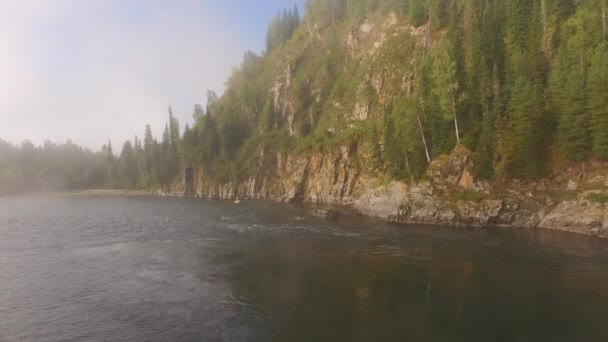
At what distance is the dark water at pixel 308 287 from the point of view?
26.1m

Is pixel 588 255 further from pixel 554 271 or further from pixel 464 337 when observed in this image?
pixel 464 337

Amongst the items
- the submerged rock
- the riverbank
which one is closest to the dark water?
the riverbank

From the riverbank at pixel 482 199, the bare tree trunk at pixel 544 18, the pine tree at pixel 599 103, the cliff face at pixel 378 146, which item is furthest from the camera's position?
the bare tree trunk at pixel 544 18

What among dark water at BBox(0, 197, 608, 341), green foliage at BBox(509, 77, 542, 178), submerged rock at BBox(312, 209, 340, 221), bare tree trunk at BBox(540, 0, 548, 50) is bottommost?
dark water at BBox(0, 197, 608, 341)

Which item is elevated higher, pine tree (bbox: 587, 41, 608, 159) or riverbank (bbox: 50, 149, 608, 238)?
pine tree (bbox: 587, 41, 608, 159)

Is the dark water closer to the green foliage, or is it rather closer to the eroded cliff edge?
the eroded cliff edge

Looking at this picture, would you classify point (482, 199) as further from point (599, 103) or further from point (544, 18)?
point (544, 18)

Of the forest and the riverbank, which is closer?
the riverbank

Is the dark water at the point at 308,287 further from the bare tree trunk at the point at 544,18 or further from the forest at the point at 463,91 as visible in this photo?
the bare tree trunk at the point at 544,18

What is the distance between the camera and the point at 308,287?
3450 centimetres

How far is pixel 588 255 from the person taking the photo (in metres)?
43.3

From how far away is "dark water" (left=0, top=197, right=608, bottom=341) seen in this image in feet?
85.6

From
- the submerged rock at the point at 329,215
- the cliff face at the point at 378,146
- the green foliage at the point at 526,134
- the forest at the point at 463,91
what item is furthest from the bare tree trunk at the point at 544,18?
the submerged rock at the point at 329,215

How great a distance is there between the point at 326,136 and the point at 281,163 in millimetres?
21669
